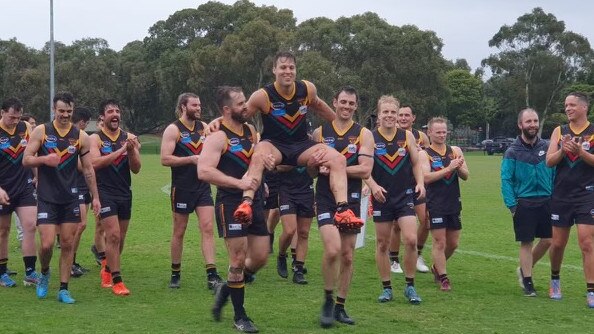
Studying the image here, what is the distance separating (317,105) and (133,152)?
2.97 metres

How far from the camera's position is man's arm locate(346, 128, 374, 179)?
8.29 m

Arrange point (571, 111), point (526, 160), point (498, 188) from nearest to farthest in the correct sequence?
point (571, 111)
point (526, 160)
point (498, 188)

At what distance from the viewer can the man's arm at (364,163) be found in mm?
8289

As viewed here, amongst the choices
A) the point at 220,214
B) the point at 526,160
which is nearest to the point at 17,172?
the point at 220,214

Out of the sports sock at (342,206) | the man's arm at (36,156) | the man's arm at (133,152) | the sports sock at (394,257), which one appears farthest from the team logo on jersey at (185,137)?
the sports sock at (394,257)

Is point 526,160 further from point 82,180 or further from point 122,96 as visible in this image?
point 122,96

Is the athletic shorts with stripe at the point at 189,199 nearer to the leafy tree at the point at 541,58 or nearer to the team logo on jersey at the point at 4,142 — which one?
the team logo on jersey at the point at 4,142

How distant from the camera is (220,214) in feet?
25.8

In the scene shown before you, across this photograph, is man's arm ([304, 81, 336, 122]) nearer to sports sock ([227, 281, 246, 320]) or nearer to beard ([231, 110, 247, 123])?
beard ([231, 110, 247, 123])

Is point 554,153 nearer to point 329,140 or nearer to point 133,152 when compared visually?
point 329,140

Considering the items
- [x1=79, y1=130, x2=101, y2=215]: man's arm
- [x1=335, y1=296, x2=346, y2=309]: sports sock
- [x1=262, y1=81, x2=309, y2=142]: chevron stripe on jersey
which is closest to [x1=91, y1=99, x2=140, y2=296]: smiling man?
[x1=79, y1=130, x2=101, y2=215]: man's arm

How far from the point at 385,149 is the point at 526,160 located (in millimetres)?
1943

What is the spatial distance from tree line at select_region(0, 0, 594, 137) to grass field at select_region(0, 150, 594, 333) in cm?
4558

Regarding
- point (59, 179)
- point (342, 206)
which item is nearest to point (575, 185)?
point (342, 206)
